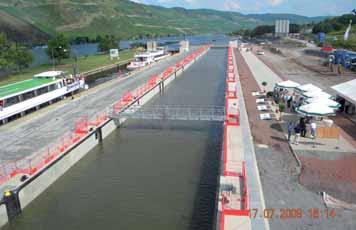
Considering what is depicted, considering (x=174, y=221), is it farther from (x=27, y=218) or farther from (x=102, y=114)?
(x=102, y=114)

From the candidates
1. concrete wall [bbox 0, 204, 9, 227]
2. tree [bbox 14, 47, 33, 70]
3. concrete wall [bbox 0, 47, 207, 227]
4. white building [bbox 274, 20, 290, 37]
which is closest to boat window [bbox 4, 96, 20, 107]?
concrete wall [bbox 0, 47, 207, 227]

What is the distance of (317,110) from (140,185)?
39.7 feet

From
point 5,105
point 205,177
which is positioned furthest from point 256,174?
point 5,105

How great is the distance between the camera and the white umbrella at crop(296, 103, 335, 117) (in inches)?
833

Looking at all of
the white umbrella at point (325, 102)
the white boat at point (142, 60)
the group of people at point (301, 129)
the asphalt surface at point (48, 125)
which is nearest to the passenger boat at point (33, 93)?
the asphalt surface at point (48, 125)

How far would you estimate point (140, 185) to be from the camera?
18.5 metres

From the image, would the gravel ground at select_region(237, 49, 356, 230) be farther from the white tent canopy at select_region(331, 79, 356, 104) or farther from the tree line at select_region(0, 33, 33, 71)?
the tree line at select_region(0, 33, 33, 71)

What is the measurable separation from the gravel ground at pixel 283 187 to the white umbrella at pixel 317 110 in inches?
82.3

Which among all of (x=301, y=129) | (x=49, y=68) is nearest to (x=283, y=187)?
(x=301, y=129)

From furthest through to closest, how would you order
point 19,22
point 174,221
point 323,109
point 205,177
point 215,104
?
point 19,22, point 215,104, point 323,109, point 205,177, point 174,221

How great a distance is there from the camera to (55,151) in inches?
790

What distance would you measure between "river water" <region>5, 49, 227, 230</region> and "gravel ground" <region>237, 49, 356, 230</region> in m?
2.95

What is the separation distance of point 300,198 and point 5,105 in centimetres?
2384

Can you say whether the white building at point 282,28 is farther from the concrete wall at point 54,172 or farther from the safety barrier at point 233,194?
the concrete wall at point 54,172
